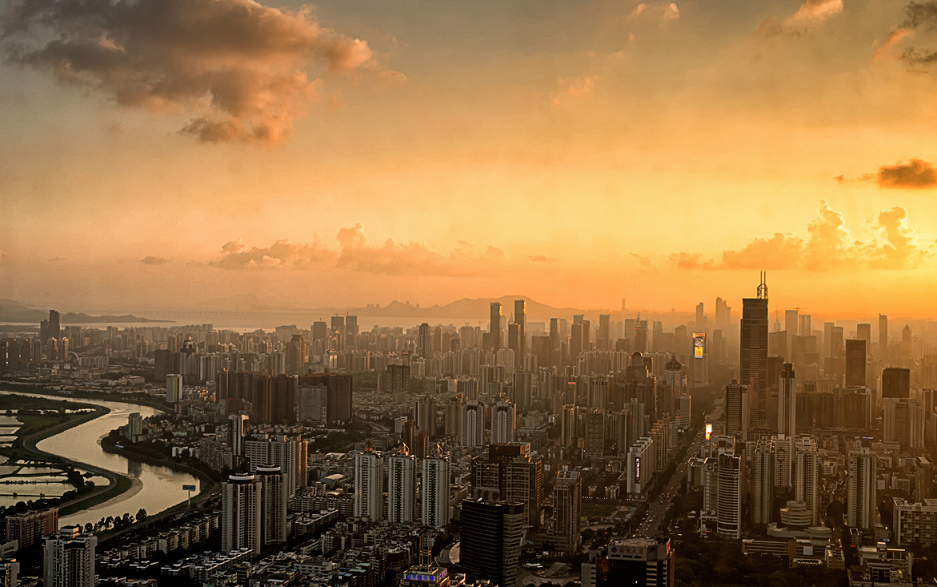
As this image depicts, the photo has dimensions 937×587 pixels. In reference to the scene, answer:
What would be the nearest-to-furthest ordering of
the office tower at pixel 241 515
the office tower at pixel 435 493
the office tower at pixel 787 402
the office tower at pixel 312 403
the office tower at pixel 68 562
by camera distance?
the office tower at pixel 68 562 → the office tower at pixel 241 515 → the office tower at pixel 435 493 → the office tower at pixel 787 402 → the office tower at pixel 312 403

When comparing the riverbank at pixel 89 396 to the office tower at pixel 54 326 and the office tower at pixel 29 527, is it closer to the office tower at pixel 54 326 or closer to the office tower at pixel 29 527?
the office tower at pixel 54 326

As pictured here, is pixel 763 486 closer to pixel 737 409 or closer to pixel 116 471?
pixel 737 409

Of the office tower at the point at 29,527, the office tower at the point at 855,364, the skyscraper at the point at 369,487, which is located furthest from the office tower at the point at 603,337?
the office tower at the point at 29,527

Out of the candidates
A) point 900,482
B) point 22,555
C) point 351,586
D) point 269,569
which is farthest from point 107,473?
point 900,482

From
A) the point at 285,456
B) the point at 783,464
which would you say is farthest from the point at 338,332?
the point at 783,464

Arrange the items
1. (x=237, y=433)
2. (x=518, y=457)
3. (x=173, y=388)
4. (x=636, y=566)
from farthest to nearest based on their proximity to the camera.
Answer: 1. (x=173, y=388)
2. (x=237, y=433)
3. (x=518, y=457)
4. (x=636, y=566)

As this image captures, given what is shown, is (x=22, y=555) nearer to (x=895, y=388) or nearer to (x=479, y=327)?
(x=895, y=388)

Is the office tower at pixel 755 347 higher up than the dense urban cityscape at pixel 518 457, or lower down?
higher up
